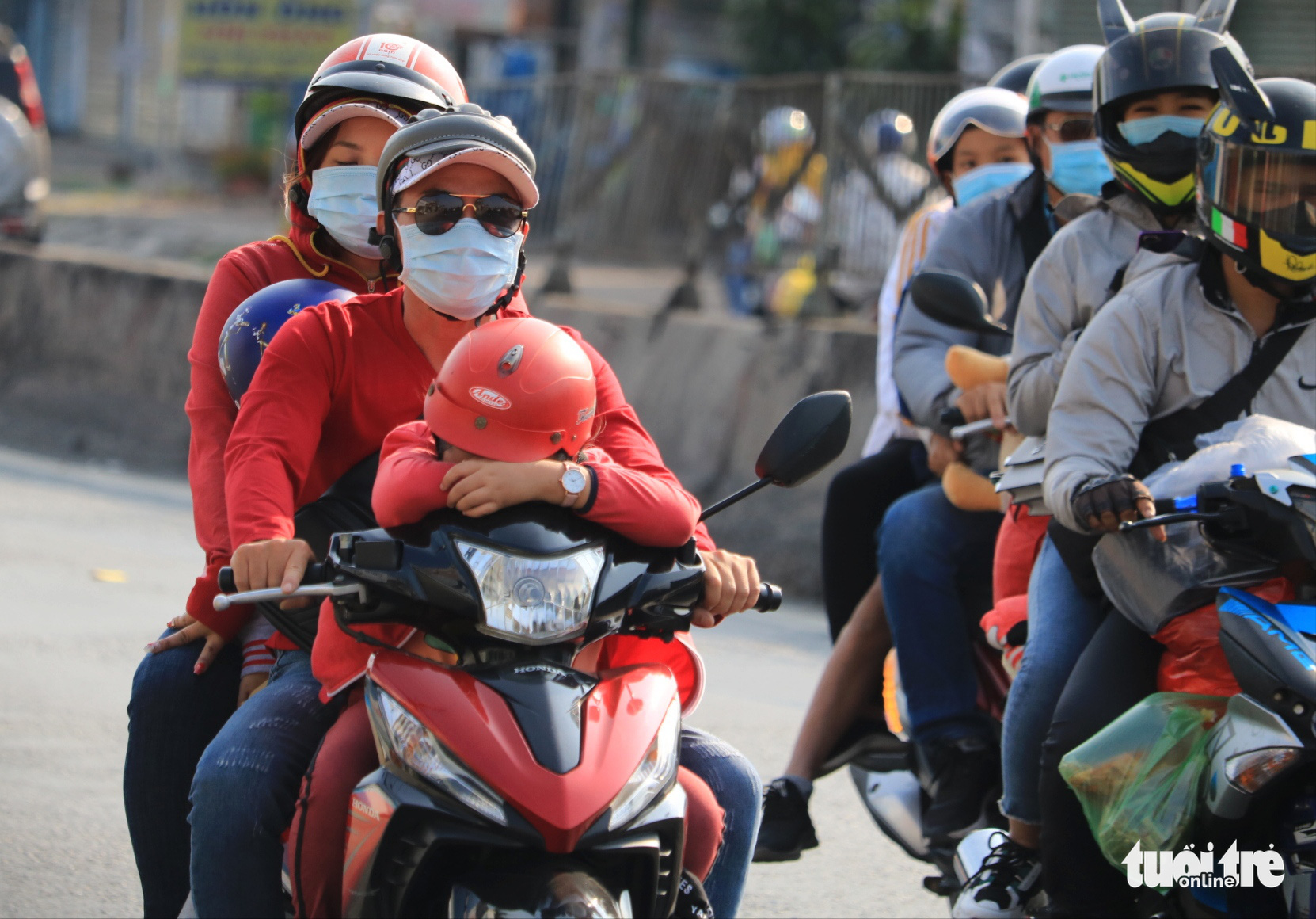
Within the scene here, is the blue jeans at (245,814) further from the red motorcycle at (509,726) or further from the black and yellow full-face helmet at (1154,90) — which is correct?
the black and yellow full-face helmet at (1154,90)

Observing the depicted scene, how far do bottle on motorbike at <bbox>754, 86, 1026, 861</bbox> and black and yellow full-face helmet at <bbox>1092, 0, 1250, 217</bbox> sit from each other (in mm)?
971

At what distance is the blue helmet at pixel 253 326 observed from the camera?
354 cm

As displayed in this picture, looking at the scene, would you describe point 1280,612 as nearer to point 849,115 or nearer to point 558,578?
point 558,578

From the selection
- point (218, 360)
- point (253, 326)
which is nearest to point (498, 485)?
point (253, 326)

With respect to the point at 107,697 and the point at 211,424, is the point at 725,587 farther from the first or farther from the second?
the point at 107,697

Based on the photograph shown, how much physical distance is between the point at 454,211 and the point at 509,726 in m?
1.07

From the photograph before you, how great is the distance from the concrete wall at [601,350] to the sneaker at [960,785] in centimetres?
427

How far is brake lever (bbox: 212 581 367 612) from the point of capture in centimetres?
281

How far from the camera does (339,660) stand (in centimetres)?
301

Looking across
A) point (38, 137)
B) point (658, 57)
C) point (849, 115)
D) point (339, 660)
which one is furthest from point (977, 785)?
point (658, 57)

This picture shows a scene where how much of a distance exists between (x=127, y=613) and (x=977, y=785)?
435 centimetres

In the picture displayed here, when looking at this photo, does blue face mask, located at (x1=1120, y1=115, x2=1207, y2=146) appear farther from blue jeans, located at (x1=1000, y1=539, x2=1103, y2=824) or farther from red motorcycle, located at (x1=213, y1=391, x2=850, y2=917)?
red motorcycle, located at (x1=213, y1=391, x2=850, y2=917)

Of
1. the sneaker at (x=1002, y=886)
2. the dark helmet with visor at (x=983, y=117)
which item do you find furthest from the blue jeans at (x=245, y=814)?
the dark helmet with visor at (x=983, y=117)

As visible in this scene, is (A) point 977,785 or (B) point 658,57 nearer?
(A) point 977,785
